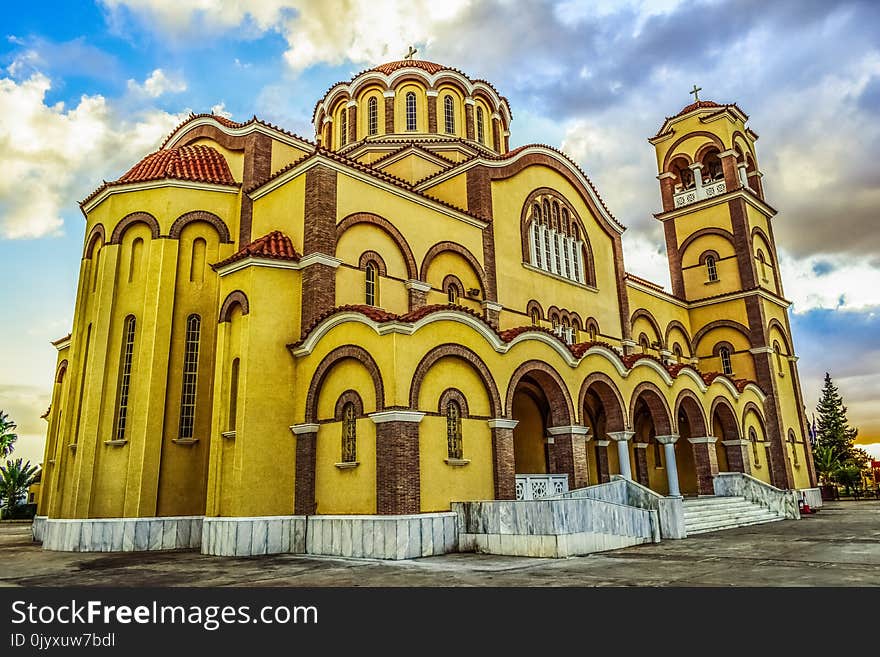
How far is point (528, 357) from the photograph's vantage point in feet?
57.6

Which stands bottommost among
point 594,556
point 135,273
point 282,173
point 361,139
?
point 594,556

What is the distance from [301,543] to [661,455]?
1577 centimetres

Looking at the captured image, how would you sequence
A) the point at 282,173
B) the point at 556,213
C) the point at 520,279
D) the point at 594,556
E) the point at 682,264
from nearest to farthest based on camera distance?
the point at 594,556
the point at 282,173
the point at 520,279
the point at 556,213
the point at 682,264

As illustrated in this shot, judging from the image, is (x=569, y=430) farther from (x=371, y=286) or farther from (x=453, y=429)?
(x=371, y=286)

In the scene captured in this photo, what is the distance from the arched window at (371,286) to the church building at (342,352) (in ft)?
0.20

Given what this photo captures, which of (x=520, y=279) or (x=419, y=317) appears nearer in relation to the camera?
(x=419, y=317)

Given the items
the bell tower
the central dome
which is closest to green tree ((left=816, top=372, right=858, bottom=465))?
the bell tower

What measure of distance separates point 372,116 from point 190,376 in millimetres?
14549

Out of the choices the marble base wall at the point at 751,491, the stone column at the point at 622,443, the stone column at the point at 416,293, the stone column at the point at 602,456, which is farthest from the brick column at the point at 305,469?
the marble base wall at the point at 751,491

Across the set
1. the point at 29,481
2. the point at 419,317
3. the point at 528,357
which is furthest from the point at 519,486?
the point at 29,481

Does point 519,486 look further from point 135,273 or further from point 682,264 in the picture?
point 682,264

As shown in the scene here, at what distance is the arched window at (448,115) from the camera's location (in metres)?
27.9

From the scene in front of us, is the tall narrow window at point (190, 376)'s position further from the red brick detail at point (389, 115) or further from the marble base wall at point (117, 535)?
the red brick detail at point (389, 115)

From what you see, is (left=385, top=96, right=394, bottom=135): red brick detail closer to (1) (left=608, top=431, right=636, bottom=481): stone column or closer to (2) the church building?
(2) the church building
